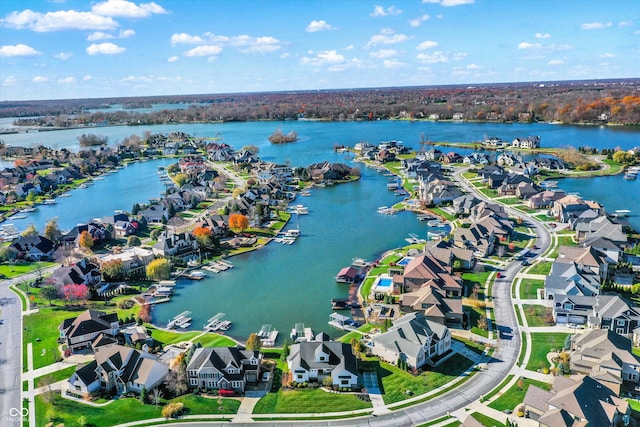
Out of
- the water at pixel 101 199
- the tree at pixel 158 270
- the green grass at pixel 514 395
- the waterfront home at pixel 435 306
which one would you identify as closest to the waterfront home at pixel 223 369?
the waterfront home at pixel 435 306

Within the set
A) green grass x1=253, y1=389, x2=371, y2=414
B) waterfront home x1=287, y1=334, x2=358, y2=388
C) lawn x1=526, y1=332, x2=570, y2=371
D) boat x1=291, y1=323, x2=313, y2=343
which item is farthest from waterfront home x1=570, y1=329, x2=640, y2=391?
boat x1=291, y1=323, x2=313, y2=343

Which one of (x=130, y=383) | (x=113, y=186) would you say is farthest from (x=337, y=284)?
(x=113, y=186)

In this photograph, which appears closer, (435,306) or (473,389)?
(473,389)

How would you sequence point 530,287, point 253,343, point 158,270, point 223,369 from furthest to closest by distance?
point 158,270 → point 530,287 → point 253,343 → point 223,369

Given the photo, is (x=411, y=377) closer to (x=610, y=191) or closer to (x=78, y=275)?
(x=78, y=275)

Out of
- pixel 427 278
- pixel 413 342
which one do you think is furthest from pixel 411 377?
pixel 427 278

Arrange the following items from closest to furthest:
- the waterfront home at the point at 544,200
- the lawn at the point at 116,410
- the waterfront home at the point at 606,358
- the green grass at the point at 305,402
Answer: the lawn at the point at 116,410, the green grass at the point at 305,402, the waterfront home at the point at 606,358, the waterfront home at the point at 544,200

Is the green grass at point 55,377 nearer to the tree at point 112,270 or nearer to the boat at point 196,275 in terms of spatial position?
the tree at point 112,270
